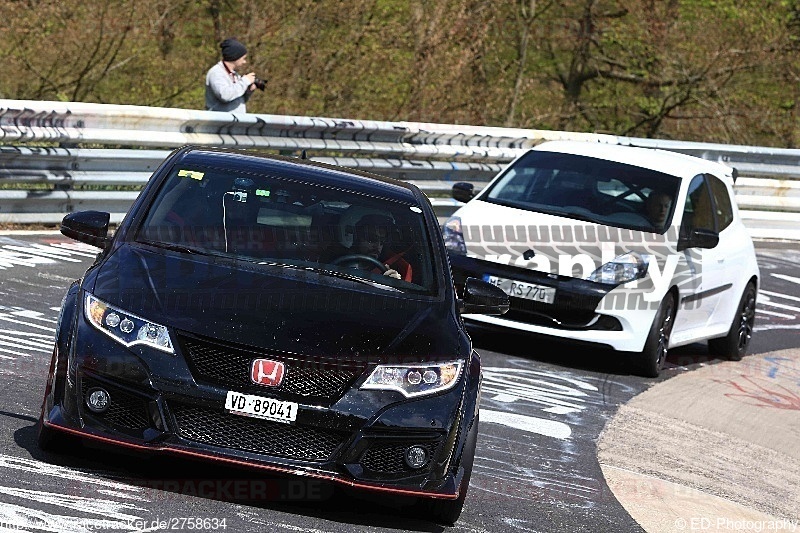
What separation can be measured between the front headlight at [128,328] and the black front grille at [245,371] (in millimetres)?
81

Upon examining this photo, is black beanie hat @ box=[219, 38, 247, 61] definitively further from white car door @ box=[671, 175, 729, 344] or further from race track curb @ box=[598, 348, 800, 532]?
race track curb @ box=[598, 348, 800, 532]

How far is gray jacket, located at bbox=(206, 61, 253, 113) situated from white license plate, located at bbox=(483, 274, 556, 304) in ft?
16.9

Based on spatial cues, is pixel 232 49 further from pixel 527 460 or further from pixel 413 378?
pixel 413 378

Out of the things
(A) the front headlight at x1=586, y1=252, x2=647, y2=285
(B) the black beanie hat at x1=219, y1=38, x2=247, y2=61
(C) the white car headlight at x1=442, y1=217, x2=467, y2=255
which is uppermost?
(B) the black beanie hat at x1=219, y1=38, x2=247, y2=61

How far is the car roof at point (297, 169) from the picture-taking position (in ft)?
23.9

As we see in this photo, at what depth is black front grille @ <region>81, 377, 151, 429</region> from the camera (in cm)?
572

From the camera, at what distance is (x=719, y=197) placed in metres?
13.0

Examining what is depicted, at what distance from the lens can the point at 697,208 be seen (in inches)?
489

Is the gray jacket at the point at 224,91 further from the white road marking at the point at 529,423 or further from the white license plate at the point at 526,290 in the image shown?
the white road marking at the point at 529,423

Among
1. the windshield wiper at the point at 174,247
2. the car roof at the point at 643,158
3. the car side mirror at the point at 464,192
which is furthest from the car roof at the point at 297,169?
the car roof at the point at 643,158

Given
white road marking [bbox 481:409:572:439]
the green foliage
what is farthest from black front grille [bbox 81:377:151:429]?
the green foliage

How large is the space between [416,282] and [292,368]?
1249mm

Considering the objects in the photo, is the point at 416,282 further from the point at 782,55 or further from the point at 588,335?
the point at 782,55

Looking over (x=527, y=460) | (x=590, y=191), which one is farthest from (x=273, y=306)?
(x=590, y=191)
